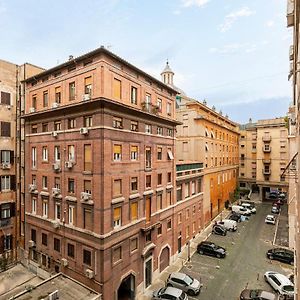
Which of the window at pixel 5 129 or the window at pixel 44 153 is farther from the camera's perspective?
the window at pixel 5 129

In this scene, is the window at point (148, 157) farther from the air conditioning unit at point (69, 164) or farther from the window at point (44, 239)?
the window at point (44, 239)

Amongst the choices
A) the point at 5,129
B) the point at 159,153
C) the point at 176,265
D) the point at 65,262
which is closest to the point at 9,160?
the point at 5,129

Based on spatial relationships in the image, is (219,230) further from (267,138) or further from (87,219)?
(267,138)

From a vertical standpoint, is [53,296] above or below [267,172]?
below

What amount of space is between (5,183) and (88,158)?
13181mm

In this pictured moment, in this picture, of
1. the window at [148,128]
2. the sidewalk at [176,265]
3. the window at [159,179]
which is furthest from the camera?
the window at [159,179]

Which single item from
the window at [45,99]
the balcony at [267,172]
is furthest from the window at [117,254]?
the balcony at [267,172]

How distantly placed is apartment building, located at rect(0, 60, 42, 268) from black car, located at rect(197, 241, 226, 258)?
22745mm

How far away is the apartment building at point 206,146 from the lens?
41.3 m

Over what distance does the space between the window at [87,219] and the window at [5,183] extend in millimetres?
12405

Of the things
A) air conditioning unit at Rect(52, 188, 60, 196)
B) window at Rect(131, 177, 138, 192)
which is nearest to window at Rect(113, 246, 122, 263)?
window at Rect(131, 177, 138, 192)

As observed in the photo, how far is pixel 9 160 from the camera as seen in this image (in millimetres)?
27641

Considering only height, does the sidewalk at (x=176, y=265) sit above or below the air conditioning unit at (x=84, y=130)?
below

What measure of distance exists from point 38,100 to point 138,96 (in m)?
10.6
